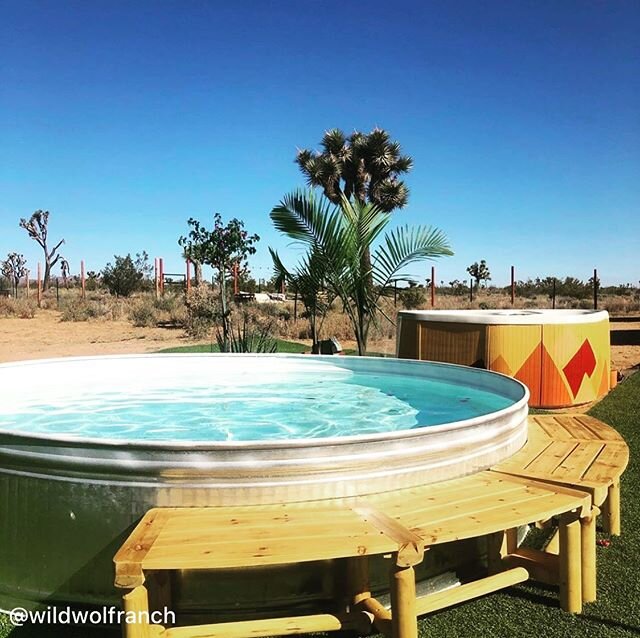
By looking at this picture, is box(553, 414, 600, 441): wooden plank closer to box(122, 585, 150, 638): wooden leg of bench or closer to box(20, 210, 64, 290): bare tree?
box(122, 585, 150, 638): wooden leg of bench

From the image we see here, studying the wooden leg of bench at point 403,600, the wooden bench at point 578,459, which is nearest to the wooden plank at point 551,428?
the wooden bench at point 578,459

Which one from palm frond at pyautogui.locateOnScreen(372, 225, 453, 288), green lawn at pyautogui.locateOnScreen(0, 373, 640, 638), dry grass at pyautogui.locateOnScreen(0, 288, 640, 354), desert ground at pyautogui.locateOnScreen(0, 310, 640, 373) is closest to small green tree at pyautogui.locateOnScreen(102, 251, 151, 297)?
dry grass at pyautogui.locateOnScreen(0, 288, 640, 354)

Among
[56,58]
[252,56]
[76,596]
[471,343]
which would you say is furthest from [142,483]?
[56,58]

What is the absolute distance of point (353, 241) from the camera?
21.4 feet

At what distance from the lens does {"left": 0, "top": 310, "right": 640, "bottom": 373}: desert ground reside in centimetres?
1167

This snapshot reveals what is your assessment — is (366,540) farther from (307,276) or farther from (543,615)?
(307,276)

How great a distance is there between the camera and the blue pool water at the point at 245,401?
443 centimetres

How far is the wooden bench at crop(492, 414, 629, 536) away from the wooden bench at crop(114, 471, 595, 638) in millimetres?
134

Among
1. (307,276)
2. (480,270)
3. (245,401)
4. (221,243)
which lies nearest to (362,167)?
(221,243)

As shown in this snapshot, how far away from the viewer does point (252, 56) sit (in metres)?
12.2

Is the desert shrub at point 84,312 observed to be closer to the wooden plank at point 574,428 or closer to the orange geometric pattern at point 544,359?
the orange geometric pattern at point 544,359

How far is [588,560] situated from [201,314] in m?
A: 14.0

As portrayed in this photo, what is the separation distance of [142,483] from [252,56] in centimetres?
1173

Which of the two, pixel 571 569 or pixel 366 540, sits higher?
pixel 366 540
